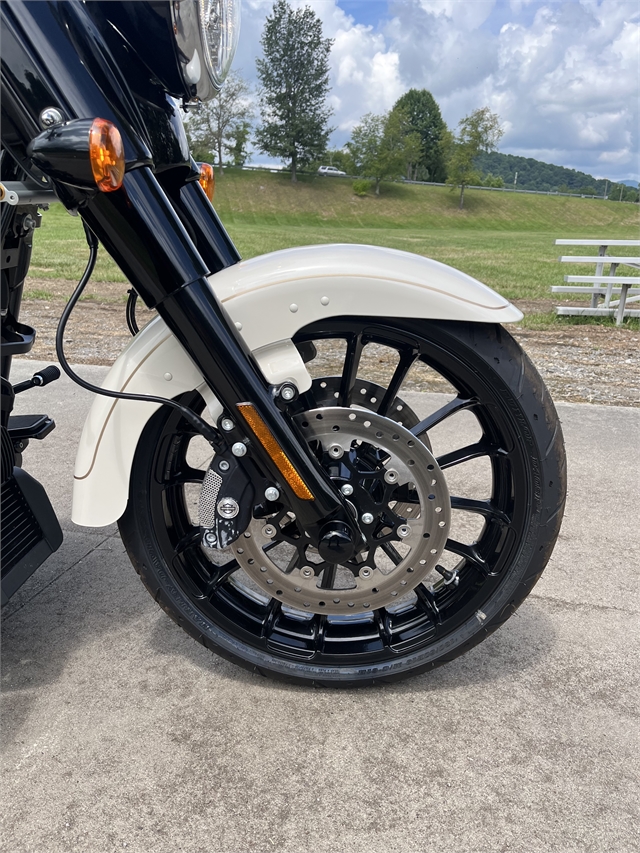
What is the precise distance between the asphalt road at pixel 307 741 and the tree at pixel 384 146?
194 feet

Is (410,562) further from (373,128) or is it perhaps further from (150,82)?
(373,128)

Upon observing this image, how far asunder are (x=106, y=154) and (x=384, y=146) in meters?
63.0

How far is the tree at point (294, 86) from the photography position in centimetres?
5353

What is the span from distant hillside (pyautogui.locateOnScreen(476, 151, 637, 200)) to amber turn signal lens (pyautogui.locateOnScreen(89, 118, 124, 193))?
82.5 metres

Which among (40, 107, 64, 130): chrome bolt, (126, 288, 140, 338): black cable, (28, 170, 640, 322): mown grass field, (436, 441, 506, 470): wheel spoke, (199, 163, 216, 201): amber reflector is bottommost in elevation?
(28, 170, 640, 322): mown grass field

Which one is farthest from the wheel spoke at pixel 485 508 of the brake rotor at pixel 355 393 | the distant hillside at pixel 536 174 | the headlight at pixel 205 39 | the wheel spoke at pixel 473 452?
the distant hillside at pixel 536 174

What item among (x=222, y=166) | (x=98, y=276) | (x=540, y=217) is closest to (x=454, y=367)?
(x=98, y=276)

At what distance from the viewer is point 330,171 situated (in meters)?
64.0

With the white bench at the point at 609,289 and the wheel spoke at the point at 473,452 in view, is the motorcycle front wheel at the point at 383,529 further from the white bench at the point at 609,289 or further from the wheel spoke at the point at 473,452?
the white bench at the point at 609,289

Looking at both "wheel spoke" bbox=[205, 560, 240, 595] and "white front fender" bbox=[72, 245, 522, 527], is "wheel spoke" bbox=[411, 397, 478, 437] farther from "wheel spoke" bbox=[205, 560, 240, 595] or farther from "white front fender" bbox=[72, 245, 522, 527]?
"wheel spoke" bbox=[205, 560, 240, 595]

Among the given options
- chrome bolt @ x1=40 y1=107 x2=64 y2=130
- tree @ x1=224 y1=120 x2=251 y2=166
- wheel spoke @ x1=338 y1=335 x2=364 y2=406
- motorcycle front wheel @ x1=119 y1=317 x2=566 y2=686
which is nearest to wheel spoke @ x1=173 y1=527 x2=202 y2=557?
motorcycle front wheel @ x1=119 y1=317 x2=566 y2=686

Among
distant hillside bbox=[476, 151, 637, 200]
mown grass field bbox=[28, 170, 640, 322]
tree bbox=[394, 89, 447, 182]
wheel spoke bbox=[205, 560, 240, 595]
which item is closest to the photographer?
wheel spoke bbox=[205, 560, 240, 595]

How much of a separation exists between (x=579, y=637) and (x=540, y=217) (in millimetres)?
52336

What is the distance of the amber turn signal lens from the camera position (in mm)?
1343
